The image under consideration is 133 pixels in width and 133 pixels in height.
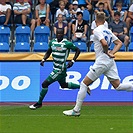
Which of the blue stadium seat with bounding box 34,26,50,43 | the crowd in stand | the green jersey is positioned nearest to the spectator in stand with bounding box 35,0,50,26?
the crowd in stand

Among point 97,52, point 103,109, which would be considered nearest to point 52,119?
point 97,52

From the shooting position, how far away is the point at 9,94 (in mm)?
15820

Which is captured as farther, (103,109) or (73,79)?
(73,79)

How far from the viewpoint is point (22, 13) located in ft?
63.1

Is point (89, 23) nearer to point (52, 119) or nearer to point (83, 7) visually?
point (83, 7)

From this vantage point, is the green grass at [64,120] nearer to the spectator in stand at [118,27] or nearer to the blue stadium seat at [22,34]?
the spectator in stand at [118,27]


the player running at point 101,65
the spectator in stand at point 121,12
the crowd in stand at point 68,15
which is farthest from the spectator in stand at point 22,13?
the player running at point 101,65

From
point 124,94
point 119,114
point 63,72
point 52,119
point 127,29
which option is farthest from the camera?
point 127,29

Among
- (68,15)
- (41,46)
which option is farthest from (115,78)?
(68,15)

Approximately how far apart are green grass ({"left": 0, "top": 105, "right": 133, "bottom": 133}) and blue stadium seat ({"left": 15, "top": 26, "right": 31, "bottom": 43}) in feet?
16.8

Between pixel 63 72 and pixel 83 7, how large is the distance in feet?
21.8

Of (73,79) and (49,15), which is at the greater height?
(49,15)

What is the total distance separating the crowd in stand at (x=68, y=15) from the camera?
60.3 ft

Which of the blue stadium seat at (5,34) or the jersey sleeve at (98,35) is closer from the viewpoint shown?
the jersey sleeve at (98,35)
